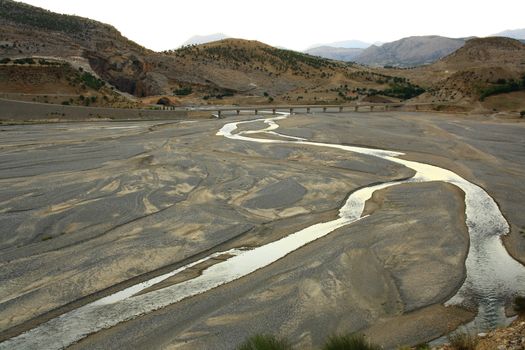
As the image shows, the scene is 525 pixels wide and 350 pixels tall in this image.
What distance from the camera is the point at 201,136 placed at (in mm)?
40062

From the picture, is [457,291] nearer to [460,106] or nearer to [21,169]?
[21,169]

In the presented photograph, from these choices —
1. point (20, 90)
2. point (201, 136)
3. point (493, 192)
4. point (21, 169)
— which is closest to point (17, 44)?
point (20, 90)

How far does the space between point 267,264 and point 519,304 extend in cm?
644

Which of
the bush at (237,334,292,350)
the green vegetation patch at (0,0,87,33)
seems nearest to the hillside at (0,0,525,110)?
the green vegetation patch at (0,0,87,33)

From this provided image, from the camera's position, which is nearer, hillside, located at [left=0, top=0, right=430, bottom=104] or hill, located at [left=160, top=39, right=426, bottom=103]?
hillside, located at [left=0, top=0, right=430, bottom=104]

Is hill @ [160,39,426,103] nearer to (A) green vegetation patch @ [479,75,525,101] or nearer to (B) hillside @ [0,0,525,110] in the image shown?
(B) hillside @ [0,0,525,110]

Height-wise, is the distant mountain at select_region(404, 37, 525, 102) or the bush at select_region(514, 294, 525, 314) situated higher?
the distant mountain at select_region(404, 37, 525, 102)

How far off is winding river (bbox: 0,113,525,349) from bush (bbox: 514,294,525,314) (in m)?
0.24

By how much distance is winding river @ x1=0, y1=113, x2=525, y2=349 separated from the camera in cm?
976

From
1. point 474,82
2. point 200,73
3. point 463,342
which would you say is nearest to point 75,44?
point 200,73

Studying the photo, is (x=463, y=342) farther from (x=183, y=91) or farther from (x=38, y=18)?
(x=38, y=18)

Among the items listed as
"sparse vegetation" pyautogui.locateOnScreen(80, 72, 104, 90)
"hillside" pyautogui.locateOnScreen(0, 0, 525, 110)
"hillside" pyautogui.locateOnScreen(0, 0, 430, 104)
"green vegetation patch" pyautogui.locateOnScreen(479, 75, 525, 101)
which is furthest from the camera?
"hillside" pyautogui.locateOnScreen(0, 0, 430, 104)

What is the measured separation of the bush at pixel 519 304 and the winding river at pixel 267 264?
24cm

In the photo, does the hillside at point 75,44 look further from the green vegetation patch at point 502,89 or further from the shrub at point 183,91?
the green vegetation patch at point 502,89
